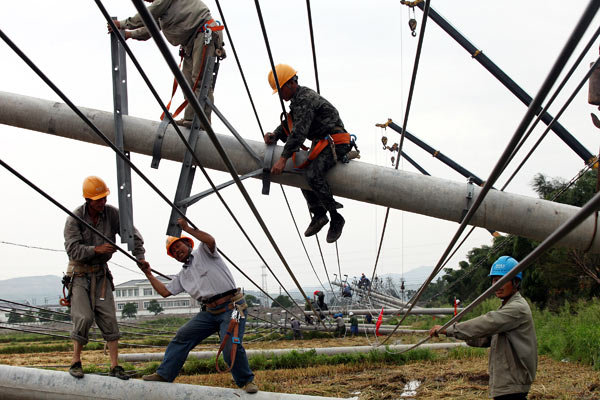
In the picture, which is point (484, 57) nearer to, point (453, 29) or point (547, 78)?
point (453, 29)

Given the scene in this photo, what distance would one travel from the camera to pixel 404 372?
31.4ft

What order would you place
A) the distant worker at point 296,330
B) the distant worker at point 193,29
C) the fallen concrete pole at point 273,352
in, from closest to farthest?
1. the distant worker at point 193,29
2. the fallen concrete pole at point 273,352
3. the distant worker at point 296,330

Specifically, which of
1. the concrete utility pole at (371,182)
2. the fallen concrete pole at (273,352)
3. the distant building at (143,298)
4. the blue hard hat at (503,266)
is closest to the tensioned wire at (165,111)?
the concrete utility pole at (371,182)

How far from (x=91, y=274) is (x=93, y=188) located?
813 mm

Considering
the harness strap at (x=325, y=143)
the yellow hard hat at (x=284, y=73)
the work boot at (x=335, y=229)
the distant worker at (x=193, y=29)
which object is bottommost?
the work boot at (x=335, y=229)

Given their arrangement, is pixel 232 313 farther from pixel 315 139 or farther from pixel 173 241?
pixel 315 139

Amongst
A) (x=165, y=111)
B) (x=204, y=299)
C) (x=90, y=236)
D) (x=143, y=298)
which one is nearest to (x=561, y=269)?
(x=204, y=299)

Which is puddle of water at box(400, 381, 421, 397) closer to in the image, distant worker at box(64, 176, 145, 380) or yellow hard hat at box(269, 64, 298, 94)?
distant worker at box(64, 176, 145, 380)

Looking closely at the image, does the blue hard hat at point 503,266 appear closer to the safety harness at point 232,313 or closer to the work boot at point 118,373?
the safety harness at point 232,313

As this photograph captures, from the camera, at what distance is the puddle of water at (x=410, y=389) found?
7.83 meters

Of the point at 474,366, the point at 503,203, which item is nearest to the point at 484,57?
the point at 474,366

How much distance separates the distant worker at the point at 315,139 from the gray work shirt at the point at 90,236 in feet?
5.72

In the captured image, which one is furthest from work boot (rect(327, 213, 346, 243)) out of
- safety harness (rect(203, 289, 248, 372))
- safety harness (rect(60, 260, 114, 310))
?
safety harness (rect(60, 260, 114, 310))

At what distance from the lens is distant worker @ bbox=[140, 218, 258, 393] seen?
5.78 m
